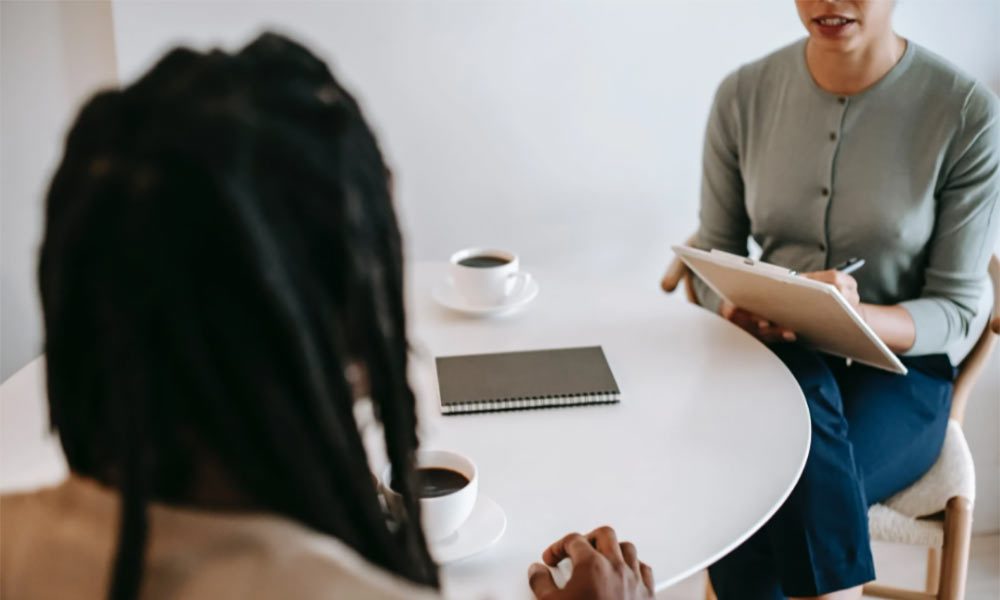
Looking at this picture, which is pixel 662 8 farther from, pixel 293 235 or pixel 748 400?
pixel 293 235

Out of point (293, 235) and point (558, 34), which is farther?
point (558, 34)

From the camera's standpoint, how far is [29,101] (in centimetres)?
198

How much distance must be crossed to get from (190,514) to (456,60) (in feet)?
5.22

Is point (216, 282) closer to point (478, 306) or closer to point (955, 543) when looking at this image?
point (478, 306)

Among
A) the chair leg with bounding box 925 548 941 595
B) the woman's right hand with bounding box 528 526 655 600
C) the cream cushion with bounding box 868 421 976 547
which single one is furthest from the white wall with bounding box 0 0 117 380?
the chair leg with bounding box 925 548 941 595

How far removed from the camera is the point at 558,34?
2.01 m

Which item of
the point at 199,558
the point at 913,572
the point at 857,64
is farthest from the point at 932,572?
the point at 199,558

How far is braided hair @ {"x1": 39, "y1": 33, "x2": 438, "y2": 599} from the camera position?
0.48 meters

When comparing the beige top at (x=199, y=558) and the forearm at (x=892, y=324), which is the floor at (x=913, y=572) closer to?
the forearm at (x=892, y=324)

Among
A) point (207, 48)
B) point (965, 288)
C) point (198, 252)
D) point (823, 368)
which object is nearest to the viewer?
point (198, 252)

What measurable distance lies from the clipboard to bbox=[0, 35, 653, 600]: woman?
2.70 ft

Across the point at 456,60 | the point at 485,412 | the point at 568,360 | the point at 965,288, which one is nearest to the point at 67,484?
the point at 485,412

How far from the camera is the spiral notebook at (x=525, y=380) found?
115 cm

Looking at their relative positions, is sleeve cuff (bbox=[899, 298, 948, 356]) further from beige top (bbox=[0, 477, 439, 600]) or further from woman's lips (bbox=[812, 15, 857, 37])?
beige top (bbox=[0, 477, 439, 600])
